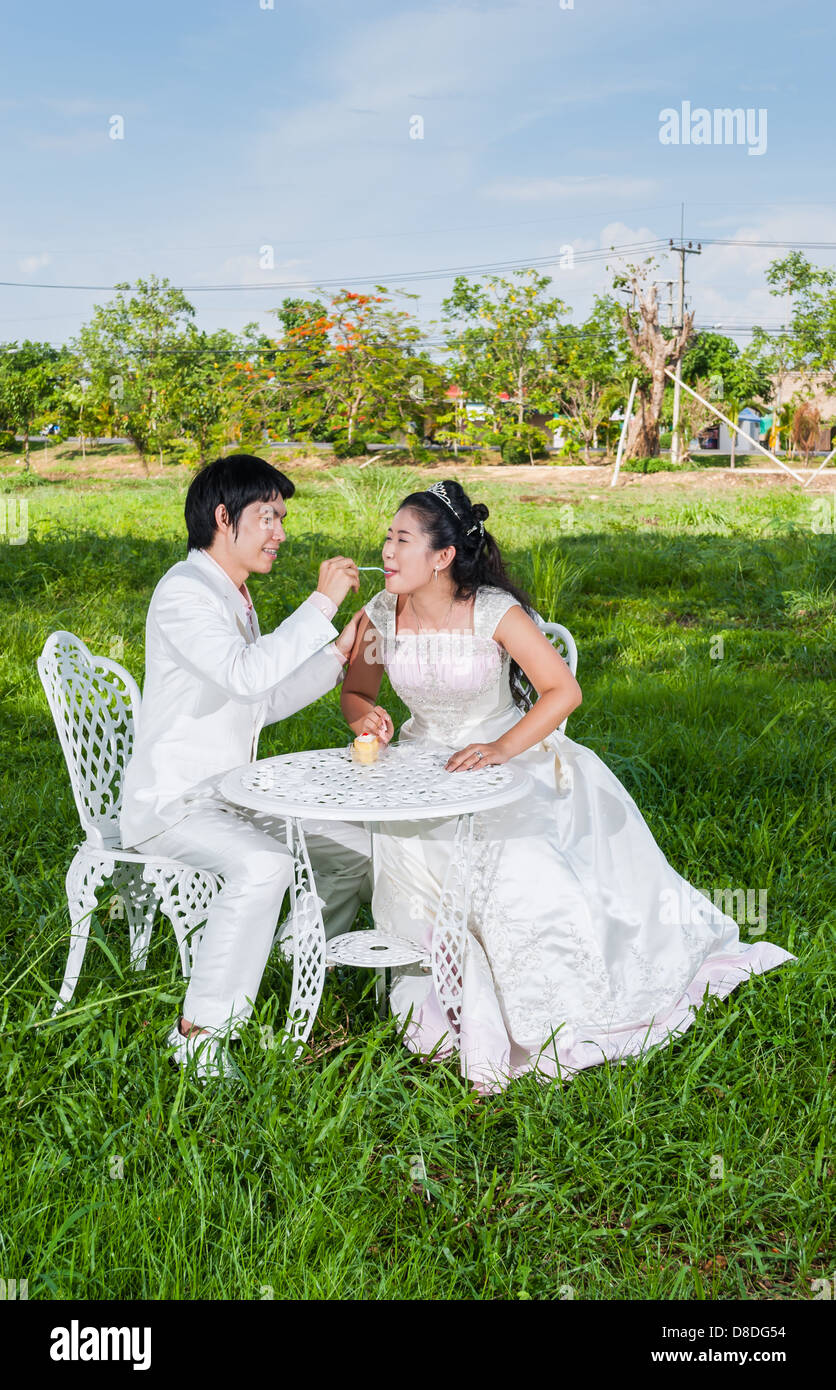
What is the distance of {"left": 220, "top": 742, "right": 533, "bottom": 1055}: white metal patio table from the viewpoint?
2.72 meters

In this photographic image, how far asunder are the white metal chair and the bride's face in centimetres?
85

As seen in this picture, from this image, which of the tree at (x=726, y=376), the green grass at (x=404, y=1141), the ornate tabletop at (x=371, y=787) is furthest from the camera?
the tree at (x=726, y=376)

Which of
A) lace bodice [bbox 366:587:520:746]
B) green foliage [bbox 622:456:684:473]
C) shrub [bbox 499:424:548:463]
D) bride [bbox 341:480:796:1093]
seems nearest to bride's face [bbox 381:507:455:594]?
bride [bbox 341:480:796:1093]

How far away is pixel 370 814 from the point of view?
2.63 meters

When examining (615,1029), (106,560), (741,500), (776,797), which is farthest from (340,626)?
(741,500)

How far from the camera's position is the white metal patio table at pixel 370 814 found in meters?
2.72

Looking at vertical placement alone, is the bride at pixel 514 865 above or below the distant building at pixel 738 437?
below

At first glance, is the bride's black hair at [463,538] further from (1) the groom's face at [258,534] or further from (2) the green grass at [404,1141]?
(2) the green grass at [404,1141]

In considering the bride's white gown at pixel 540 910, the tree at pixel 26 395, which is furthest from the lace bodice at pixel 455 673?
the tree at pixel 26 395

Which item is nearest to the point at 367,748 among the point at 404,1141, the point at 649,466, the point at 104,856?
the point at 104,856

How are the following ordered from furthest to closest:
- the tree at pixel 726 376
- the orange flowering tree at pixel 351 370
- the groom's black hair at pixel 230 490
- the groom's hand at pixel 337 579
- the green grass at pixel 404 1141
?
the tree at pixel 726 376, the orange flowering tree at pixel 351 370, the groom's black hair at pixel 230 490, the groom's hand at pixel 337 579, the green grass at pixel 404 1141

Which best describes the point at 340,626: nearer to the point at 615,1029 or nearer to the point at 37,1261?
the point at 615,1029

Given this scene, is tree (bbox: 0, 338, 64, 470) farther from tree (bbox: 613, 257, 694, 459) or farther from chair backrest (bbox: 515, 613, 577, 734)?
chair backrest (bbox: 515, 613, 577, 734)
